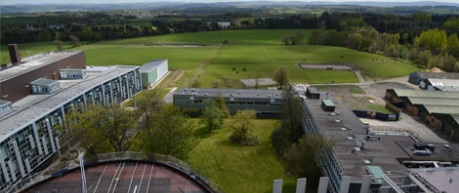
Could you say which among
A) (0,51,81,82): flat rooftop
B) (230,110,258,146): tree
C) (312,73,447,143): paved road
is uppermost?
(0,51,81,82): flat rooftop

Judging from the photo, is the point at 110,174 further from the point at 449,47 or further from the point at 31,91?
the point at 449,47

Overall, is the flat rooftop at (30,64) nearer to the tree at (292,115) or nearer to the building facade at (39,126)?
the building facade at (39,126)

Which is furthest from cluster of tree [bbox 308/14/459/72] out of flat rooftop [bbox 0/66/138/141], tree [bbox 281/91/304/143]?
flat rooftop [bbox 0/66/138/141]

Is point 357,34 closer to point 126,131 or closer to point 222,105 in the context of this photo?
point 222,105

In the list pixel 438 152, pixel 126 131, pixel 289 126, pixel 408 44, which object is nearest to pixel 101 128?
pixel 126 131

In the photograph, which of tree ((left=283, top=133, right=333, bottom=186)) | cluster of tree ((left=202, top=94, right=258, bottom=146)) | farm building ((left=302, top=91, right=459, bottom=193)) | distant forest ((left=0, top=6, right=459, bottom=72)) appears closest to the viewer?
farm building ((left=302, top=91, right=459, bottom=193))

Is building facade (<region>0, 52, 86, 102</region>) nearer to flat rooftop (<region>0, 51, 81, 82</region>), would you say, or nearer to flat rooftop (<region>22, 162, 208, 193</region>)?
flat rooftop (<region>0, 51, 81, 82</region>)
